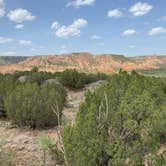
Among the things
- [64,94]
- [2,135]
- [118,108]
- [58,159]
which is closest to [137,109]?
[118,108]

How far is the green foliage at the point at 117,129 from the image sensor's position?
4.94 m

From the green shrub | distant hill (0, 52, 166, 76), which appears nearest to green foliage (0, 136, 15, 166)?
the green shrub

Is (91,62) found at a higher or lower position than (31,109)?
lower

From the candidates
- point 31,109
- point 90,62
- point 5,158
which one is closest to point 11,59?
point 90,62

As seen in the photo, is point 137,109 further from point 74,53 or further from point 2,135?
point 74,53

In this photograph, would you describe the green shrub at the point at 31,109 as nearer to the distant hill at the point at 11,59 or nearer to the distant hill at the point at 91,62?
the distant hill at the point at 91,62

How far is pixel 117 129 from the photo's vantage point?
5.22 meters

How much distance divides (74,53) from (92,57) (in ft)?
23.2

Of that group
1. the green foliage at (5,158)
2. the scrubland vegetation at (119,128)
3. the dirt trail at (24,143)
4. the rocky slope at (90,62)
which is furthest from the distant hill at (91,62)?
the scrubland vegetation at (119,128)

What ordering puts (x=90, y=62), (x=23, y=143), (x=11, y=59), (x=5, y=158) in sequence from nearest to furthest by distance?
(x=5, y=158)
(x=23, y=143)
(x=90, y=62)
(x=11, y=59)

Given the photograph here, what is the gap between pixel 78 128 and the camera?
5.26m

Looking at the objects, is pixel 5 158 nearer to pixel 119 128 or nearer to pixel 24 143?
pixel 24 143

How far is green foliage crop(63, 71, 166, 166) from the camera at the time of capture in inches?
194

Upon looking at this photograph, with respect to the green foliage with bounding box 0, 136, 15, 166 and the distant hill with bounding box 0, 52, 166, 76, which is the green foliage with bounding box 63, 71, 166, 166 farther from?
the distant hill with bounding box 0, 52, 166, 76
